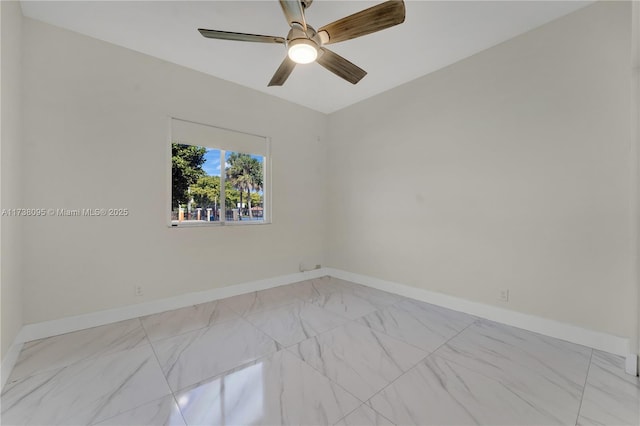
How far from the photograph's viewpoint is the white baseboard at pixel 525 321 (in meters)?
2.14

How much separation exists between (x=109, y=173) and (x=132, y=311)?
58.1 inches

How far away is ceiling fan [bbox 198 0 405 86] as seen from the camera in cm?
169

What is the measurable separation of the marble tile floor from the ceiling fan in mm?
Answer: 2402

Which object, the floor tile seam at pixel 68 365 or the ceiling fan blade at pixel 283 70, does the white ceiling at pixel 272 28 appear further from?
the floor tile seam at pixel 68 365

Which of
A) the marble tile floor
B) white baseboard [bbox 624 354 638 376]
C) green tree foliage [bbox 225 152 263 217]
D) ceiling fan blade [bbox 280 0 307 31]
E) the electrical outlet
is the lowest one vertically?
the marble tile floor

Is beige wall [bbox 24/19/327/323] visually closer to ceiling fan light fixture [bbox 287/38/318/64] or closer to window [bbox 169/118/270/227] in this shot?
window [bbox 169/118/270/227]

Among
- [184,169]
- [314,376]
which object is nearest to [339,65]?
[184,169]

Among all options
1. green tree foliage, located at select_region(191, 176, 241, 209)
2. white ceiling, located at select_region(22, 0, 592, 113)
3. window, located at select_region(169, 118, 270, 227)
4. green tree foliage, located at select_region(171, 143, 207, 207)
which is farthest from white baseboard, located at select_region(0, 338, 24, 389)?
white ceiling, located at select_region(22, 0, 592, 113)

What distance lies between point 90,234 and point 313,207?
9.66 feet

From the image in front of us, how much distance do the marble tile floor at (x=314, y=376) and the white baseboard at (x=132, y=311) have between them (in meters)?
0.09

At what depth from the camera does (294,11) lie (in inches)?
68.7

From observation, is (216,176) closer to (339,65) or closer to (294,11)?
(339,65)

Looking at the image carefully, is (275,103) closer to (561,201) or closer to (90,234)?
(90,234)

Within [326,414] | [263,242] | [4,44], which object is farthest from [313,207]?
[4,44]
